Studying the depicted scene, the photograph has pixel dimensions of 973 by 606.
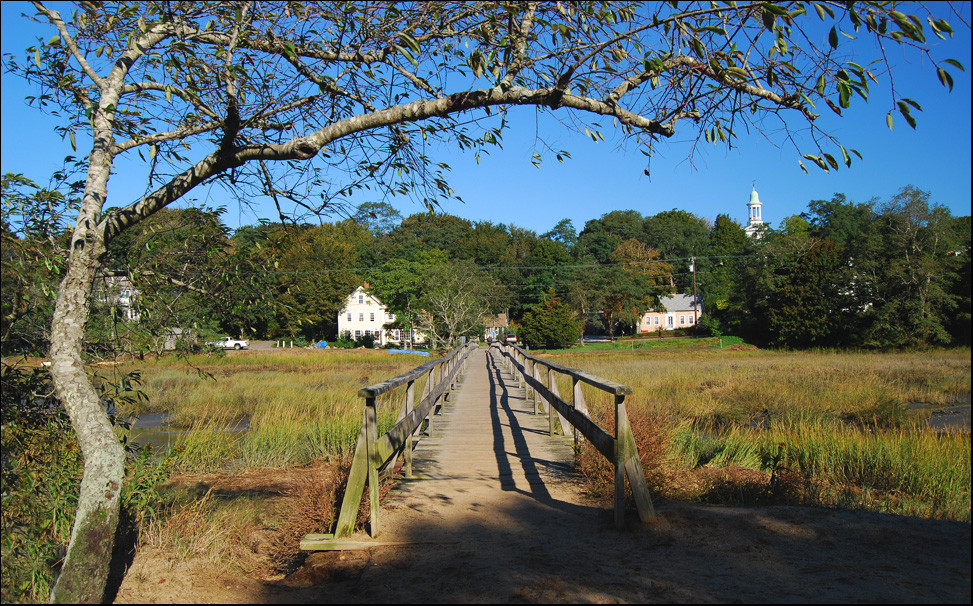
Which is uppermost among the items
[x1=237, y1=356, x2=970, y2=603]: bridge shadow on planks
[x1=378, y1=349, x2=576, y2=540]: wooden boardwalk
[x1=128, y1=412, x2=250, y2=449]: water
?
[x1=237, y1=356, x2=970, y2=603]: bridge shadow on planks

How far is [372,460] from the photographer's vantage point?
4.26m

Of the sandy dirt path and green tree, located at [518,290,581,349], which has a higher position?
green tree, located at [518,290,581,349]

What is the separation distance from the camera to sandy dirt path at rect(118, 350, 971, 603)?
325 centimetres

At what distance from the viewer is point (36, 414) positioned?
161 inches

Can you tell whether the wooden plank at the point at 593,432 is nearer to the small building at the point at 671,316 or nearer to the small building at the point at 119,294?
the small building at the point at 119,294

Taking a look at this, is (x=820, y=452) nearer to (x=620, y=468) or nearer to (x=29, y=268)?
(x=620, y=468)

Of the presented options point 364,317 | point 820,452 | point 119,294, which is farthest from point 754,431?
point 364,317

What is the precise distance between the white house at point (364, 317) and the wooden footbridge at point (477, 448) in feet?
196

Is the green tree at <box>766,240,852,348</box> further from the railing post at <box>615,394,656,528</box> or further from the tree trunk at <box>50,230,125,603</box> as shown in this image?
the tree trunk at <box>50,230,125,603</box>

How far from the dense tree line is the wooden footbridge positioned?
1323 millimetres

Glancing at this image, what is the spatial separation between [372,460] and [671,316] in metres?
81.7


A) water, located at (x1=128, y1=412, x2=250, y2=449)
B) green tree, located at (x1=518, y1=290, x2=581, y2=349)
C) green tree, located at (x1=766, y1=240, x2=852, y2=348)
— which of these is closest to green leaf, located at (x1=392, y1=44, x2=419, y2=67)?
water, located at (x1=128, y1=412, x2=250, y2=449)

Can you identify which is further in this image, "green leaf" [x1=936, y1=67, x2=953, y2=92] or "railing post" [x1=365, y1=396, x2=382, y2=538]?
"railing post" [x1=365, y1=396, x2=382, y2=538]

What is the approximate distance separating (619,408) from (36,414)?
3877 millimetres
